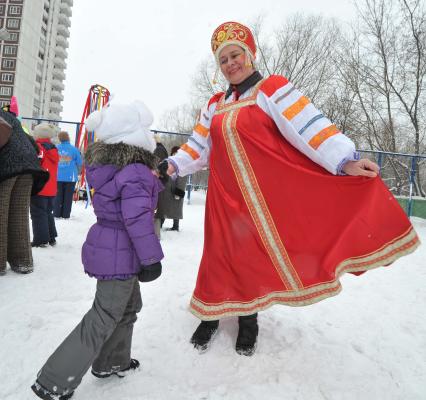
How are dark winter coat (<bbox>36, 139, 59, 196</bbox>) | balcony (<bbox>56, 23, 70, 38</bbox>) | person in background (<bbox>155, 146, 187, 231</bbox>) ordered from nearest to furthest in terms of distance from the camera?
1. dark winter coat (<bbox>36, 139, 59, 196</bbox>)
2. person in background (<bbox>155, 146, 187, 231</bbox>)
3. balcony (<bbox>56, 23, 70, 38</bbox>)

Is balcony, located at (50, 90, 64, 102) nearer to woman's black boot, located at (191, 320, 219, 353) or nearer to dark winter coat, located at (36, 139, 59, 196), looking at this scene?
dark winter coat, located at (36, 139, 59, 196)

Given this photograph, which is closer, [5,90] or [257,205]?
[257,205]

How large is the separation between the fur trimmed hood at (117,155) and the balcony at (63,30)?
236 ft

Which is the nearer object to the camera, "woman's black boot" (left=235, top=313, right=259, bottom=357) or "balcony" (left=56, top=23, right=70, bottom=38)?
"woman's black boot" (left=235, top=313, right=259, bottom=357)

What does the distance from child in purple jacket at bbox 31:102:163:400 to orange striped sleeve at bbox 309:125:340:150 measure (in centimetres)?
88

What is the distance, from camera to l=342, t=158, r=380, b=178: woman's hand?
1.77 m

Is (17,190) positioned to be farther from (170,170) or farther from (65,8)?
(65,8)

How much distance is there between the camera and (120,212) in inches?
61.1

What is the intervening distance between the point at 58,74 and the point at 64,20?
33.3 feet

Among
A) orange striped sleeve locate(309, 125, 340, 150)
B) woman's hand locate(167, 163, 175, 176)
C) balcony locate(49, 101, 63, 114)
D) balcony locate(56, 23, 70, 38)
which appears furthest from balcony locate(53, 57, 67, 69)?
orange striped sleeve locate(309, 125, 340, 150)

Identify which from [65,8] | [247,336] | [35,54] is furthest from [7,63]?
[247,336]

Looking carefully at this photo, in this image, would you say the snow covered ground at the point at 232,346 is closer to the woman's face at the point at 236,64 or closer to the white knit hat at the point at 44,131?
the woman's face at the point at 236,64

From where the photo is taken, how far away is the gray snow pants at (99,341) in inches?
57.1

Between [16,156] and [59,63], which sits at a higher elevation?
[59,63]
